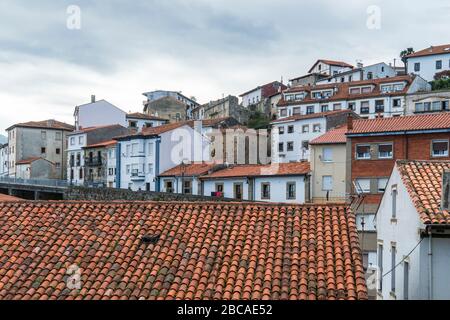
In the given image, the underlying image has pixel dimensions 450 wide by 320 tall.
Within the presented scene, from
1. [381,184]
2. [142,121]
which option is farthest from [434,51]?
[381,184]

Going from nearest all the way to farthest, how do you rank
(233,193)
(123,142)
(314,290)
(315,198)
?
(314,290)
(315,198)
(233,193)
(123,142)

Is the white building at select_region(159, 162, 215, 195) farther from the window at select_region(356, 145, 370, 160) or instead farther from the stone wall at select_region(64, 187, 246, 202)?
the window at select_region(356, 145, 370, 160)

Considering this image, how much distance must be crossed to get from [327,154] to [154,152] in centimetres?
2395

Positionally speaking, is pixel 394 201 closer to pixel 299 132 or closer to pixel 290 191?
pixel 290 191

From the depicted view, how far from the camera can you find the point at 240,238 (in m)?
14.0

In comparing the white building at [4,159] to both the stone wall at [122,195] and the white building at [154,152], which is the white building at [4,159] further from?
the stone wall at [122,195]

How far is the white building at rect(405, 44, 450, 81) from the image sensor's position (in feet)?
306

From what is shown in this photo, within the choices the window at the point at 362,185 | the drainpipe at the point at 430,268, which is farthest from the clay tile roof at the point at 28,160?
the drainpipe at the point at 430,268

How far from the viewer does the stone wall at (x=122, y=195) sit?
48156 mm

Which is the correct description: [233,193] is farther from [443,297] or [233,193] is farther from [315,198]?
[443,297]

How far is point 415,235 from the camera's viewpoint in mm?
18469
